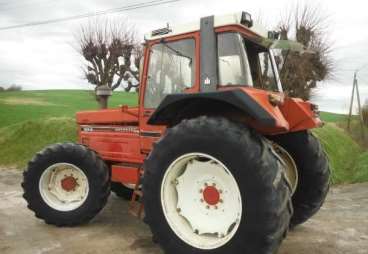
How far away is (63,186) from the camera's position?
5.98m

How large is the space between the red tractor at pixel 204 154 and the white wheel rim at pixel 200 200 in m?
0.01

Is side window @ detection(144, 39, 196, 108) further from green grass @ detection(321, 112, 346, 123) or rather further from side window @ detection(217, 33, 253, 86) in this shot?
green grass @ detection(321, 112, 346, 123)

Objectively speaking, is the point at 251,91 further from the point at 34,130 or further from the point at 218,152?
the point at 34,130

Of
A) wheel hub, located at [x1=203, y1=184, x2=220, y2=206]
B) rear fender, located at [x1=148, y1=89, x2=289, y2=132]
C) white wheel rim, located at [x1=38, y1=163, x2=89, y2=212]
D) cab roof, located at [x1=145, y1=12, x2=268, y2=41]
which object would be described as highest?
cab roof, located at [x1=145, y1=12, x2=268, y2=41]

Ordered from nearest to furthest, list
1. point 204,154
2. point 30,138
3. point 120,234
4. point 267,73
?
point 204,154 < point 267,73 < point 120,234 < point 30,138

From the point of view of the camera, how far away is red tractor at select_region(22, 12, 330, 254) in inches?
154

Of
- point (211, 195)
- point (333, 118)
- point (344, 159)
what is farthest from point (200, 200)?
point (333, 118)

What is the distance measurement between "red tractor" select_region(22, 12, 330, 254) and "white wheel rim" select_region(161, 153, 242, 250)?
10 mm

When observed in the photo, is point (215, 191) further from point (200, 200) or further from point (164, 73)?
point (164, 73)

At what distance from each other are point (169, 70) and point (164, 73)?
8 centimetres

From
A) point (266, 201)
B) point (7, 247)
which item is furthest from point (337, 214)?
point (7, 247)

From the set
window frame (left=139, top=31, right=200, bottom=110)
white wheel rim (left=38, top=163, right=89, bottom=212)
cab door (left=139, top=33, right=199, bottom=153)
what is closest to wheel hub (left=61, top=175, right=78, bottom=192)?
white wheel rim (left=38, top=163, right=89, bottom=212)

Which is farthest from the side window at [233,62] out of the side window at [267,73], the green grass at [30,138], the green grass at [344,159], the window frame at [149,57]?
the green grass at [30,138]

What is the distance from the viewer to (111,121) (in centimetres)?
611
